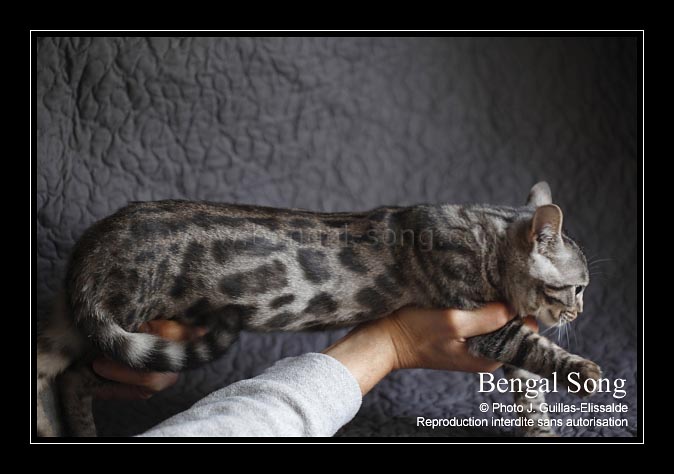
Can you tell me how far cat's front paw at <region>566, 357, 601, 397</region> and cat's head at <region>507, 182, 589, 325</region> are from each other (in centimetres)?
7

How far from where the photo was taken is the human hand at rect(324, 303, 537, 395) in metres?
1.02

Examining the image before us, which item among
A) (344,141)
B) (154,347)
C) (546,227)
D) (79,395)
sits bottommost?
(79,395)

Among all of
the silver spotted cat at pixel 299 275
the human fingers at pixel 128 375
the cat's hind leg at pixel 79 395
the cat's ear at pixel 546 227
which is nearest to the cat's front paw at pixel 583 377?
the silver spotted cat at pixel 299 275

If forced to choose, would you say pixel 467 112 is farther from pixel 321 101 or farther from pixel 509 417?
pixel 509 417

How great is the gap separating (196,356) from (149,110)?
18.1 inches

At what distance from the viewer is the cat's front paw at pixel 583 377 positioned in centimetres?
97

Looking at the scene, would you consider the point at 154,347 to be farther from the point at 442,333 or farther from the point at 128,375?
the point at 442,333

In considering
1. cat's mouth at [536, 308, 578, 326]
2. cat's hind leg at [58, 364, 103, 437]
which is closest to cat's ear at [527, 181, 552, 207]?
cat's mouth at [536, 308, 578, 326]

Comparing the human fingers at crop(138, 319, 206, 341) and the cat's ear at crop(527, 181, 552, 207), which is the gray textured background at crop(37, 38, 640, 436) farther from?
the human fingers at crop(138, 319, 206, 341)

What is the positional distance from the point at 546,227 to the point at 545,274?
0.07 metres

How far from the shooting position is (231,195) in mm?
1225

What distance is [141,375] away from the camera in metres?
1.04

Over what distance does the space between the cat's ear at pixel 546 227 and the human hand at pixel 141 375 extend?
0.49m

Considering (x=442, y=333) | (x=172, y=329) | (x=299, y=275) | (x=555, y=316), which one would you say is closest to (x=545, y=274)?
(x=555, y=316)
